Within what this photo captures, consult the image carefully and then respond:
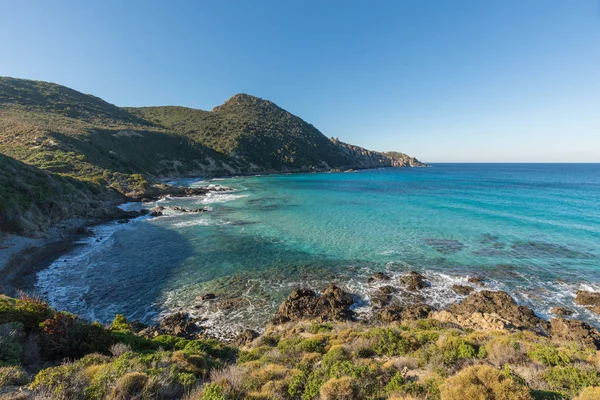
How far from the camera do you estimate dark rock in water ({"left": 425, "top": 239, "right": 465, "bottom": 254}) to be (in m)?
22.2

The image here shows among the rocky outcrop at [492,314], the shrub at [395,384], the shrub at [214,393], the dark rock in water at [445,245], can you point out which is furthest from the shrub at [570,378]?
the dark rock in water at [445,245]

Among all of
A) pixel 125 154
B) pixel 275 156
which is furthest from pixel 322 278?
pixel 275 156

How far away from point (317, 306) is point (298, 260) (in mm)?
6254

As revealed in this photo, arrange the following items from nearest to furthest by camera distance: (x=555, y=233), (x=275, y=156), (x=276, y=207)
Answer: (x=555, y=233), (x=276, y=207), (x=275, y=156)

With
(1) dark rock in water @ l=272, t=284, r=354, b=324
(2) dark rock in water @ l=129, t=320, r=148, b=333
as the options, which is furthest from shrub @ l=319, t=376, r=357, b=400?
(2) dark rock in water @ l=129, t=320, r=148, b=333

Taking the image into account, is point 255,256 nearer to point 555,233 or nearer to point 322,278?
point 322,278

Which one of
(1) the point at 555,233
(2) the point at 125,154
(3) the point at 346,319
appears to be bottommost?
(3) the point at 346,319

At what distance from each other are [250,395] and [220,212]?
33463mm

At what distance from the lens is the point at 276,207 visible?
4131cm

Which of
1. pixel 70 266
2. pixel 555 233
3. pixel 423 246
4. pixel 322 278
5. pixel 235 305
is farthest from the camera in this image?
pixel 555 233

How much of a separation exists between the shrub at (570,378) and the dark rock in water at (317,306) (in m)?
8.17

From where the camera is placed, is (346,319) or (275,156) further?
(275,156)

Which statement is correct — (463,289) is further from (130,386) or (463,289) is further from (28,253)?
(28,253)

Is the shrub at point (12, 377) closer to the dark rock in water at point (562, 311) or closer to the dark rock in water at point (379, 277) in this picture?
the dark rock in water at point (379, 277)
